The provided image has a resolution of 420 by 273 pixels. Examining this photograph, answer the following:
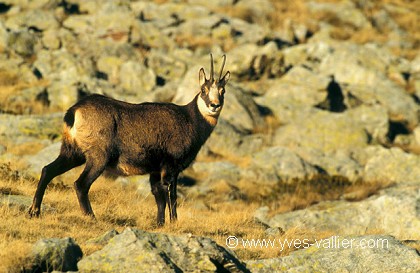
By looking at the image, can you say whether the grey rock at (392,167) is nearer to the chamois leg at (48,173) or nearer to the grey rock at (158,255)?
the chamois leg at (48,173)

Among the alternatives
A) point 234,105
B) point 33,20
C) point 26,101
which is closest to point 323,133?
point 234,105

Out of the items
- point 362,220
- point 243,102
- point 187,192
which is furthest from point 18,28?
point 362,220

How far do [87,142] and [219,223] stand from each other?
3044 mm

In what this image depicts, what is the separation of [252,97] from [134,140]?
18779 millimetres

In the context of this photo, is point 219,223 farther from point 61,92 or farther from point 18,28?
point 18,28

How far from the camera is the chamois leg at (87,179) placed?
11.7 metres

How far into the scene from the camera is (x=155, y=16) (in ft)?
134

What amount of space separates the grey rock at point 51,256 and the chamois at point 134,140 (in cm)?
283

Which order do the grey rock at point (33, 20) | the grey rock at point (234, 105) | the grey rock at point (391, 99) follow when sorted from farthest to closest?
the grey rock at point (33, 20) < the grey rock at point (391, 99) < the grey rock at point (234, 105)

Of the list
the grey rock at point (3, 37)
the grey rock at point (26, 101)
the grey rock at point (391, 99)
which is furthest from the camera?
the grey rock at point (3, 37)

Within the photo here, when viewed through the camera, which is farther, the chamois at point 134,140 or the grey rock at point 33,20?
the grey rock at point 33,20

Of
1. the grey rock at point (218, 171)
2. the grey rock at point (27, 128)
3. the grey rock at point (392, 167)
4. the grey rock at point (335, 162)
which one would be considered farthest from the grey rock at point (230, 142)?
the grey rock at point (27, 128)

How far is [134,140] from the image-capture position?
12266mm

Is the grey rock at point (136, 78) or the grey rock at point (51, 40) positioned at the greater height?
the grey rock at point (51, 40)
